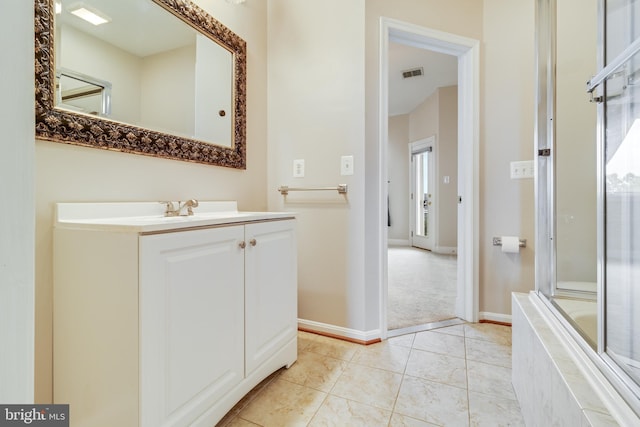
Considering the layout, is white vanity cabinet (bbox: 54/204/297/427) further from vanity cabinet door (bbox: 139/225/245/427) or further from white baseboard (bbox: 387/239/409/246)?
white baseboard (bbox: 387/239/409/246)

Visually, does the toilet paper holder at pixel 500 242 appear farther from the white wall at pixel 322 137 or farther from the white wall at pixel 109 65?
the white wall at pixel 109 65

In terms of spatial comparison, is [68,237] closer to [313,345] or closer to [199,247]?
[199,247]

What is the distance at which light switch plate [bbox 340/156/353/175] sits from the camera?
1778mm

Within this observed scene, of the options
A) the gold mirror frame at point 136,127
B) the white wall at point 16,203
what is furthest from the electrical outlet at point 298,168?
the white wall at point 16,203

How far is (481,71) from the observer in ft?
6.77

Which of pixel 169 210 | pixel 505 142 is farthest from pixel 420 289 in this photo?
pixel 169 210

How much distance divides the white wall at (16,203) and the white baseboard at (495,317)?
2.36 metres

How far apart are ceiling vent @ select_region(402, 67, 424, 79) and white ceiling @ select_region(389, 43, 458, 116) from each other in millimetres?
54

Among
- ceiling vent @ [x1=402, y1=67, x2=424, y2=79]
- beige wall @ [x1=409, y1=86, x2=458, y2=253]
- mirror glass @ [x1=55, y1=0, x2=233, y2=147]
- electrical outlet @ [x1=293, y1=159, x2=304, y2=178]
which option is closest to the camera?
mirror glass @ [x1=55, y1=0, x2=233, y2=147]

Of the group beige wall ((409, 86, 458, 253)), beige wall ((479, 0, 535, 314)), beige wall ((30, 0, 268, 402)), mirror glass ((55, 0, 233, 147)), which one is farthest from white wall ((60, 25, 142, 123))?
beige wall ((409, 86, 458, 253))

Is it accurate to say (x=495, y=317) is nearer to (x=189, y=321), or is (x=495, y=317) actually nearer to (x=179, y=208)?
(x=189, y=321)

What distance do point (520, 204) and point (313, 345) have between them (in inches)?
66.5

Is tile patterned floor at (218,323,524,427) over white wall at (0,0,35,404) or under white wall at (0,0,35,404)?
under

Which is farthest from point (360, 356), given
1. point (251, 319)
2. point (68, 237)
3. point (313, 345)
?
point (68, 237)
